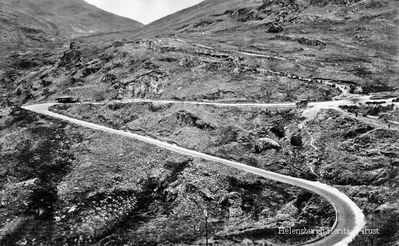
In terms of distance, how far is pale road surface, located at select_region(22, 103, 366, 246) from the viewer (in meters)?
35.8

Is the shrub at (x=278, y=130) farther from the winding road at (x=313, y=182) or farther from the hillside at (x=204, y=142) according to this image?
the winding road at (x=313, y=182)

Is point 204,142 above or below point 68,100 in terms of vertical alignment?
below

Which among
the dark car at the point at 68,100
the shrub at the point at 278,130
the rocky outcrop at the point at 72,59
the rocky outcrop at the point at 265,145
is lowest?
the rocky outcrop at the point at 265,145

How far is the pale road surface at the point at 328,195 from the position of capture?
35.8 meters

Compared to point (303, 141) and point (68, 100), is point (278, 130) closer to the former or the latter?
point (303, 141)

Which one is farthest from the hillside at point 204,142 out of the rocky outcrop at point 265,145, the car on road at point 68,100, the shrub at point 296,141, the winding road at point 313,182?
the car on road at point 68,100

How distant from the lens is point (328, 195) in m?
44.9

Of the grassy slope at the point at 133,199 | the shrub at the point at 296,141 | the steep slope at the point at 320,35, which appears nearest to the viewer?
the grassy slope at the point at 133,199

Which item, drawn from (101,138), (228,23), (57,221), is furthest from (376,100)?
(228,23)

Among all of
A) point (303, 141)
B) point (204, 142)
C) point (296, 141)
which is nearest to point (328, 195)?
point (303, 141)

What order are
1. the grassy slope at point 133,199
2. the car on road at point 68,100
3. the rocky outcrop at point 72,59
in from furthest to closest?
the rocky outcrop at point 72,59, the car on road at point 68,100, the grassy slope at point 133,199

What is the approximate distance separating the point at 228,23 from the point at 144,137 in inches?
3824

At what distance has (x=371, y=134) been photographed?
174 ft

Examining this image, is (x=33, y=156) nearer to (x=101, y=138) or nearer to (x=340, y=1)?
(x=101, y=138)
